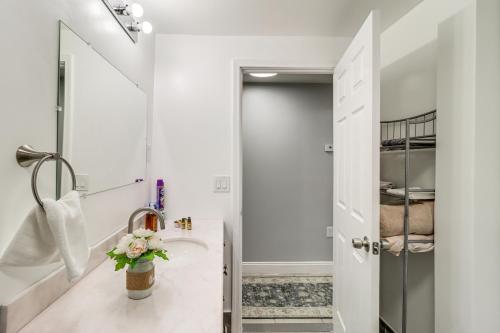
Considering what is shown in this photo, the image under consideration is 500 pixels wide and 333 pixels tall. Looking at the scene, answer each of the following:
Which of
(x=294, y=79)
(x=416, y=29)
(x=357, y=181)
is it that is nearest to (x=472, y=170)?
(x=357, y=181)

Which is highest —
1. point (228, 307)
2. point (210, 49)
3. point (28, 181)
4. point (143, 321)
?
point (210, 49)

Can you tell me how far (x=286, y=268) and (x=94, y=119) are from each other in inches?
94.6

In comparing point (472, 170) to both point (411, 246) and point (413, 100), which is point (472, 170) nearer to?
point (411, 246)

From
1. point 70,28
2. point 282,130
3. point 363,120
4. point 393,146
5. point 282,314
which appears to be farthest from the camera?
point 282,130

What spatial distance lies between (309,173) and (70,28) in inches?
92.5

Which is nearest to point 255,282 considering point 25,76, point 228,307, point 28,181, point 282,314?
point 282,314

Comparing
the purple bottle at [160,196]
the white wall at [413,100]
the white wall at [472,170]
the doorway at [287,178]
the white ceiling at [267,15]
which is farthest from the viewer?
Result: the doorway at [287,178]

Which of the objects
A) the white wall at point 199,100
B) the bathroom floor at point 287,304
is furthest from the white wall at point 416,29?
the bathroom floor at point 287,304

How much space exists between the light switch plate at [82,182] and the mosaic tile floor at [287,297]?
1654 mm

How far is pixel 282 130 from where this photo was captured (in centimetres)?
272

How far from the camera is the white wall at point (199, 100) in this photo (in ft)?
5.80

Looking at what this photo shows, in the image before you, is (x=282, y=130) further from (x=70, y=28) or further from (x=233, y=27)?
(x=70, y=28)

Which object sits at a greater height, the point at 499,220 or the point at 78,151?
the point at 78,151

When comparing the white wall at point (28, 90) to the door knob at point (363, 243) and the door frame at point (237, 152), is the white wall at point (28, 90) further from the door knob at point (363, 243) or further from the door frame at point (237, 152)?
the door knob at point (363, 243)
